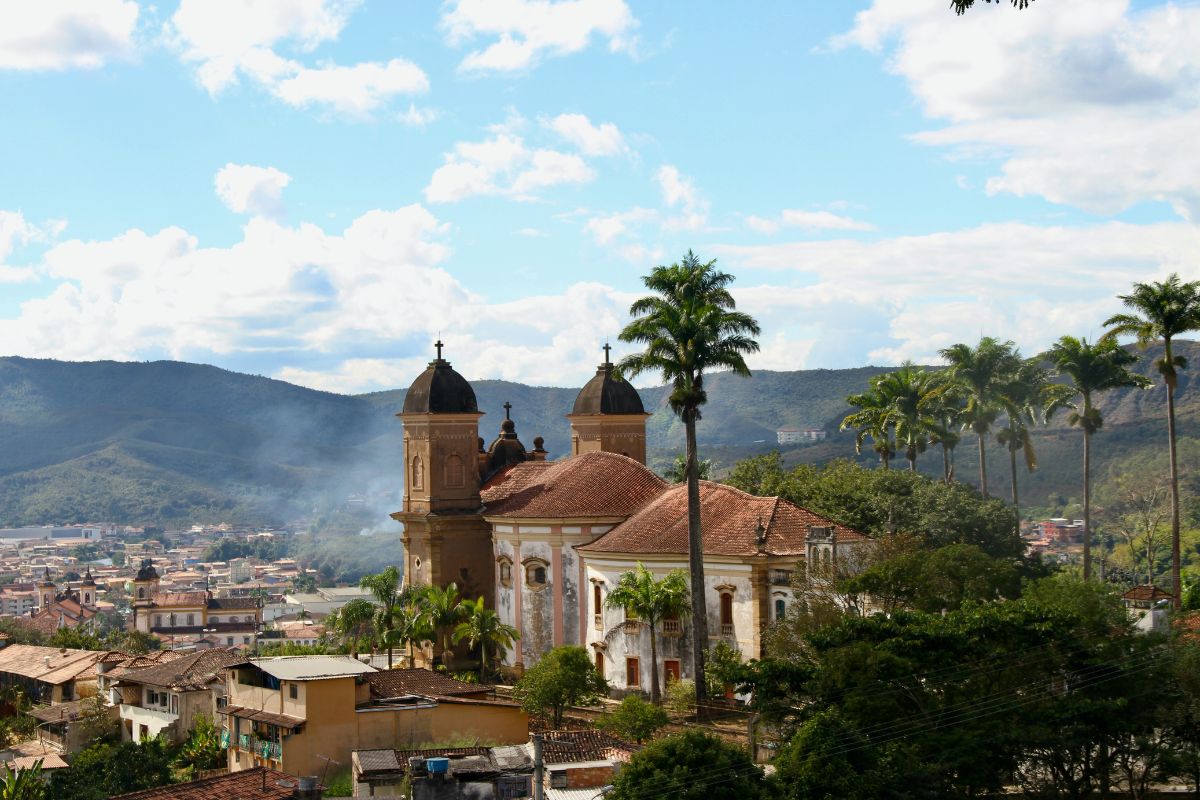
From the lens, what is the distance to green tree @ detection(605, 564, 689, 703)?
170 ft

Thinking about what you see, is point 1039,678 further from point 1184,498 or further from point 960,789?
point 1184,498

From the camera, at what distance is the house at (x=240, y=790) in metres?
38.8

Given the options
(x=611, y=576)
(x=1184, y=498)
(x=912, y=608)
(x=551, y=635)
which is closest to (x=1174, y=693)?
(x=912, y=608)

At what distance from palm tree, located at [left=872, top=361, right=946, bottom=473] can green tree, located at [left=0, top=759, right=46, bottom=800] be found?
125 feet

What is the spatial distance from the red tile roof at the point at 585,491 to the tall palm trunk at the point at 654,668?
8055 mm

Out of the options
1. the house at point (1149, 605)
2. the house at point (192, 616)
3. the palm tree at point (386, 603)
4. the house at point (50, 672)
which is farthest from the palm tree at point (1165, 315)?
the house at point (192, 616)

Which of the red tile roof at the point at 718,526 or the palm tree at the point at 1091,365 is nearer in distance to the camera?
the red tile roof at the point at 718,526

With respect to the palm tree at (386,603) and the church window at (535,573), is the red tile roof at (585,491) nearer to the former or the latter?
the church window at (535,573)

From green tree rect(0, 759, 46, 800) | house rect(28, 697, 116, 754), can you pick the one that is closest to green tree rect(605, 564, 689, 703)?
green tree rect(0, 759, 46, 800)

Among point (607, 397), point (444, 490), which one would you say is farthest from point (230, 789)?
point (607, 397)

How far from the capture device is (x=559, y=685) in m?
50.5

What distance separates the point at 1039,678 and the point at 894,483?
78.4 feet

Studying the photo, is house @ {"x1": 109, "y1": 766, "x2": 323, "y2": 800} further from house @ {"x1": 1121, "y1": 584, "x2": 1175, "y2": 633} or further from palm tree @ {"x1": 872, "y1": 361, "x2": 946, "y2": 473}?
palm tree @ {"x1": 872, "y1": 361, "x2": 946, "y2": 473}

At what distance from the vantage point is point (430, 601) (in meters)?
62.0
